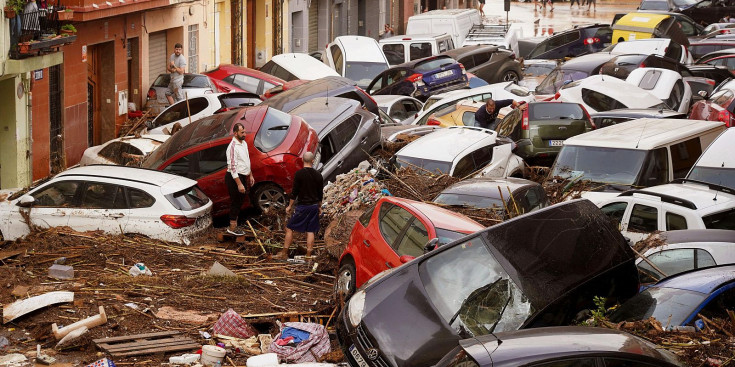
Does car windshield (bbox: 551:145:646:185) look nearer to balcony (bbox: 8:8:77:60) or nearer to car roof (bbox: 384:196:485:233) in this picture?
car roof (bbox: 384:196:485:233)

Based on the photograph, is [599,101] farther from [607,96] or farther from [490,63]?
[490,63]

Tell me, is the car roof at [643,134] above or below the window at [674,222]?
above

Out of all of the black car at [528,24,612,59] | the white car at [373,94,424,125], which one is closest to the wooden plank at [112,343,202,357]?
the white car at [373,94,424,125]

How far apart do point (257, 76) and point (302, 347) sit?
56.3 ft

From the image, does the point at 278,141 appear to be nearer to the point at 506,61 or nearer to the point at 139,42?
the point at 139,42

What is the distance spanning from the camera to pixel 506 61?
32.2 metres

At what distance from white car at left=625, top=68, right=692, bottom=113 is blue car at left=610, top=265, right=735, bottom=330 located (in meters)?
14.2

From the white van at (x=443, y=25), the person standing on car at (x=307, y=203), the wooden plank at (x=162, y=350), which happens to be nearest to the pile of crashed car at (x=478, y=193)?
the person standing on car at (x=307, y=203)

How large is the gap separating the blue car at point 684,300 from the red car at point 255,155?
24.3 feet

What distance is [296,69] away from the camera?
96.2ft

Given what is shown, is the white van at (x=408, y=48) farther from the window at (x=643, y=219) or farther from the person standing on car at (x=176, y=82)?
the window at (x=643, y=219)

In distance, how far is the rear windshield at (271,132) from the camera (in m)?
17.0

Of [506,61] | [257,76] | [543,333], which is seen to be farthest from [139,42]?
[543,333]

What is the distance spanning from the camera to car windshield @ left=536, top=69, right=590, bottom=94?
27547 mm
